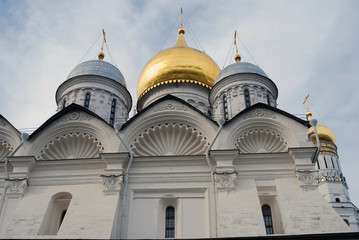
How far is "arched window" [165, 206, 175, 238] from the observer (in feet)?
35.3

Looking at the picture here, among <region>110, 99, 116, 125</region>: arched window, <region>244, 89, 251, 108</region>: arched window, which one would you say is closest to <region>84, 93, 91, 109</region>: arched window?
<region>110, 99, 116, 125</region>: arched window

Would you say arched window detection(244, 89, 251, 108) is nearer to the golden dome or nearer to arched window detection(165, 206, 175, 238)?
arched window detection(165, 206, 175, 238)

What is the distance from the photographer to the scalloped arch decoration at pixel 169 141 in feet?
40.5

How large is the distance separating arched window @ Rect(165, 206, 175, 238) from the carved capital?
3.76m

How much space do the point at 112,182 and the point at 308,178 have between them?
5.58 metres

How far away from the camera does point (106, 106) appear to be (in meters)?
15.9

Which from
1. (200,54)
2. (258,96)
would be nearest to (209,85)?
(200,54)

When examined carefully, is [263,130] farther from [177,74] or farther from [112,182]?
[177,74]

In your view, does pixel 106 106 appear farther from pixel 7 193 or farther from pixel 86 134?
pixel 7 193

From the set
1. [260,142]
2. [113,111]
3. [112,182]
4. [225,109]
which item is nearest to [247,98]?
[225,109]

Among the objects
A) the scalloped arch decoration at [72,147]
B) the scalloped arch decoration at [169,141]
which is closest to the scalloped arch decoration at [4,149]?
the scalloped arch decoration at [72,147]

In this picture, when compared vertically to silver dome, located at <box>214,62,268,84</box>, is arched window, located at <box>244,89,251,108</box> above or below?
below

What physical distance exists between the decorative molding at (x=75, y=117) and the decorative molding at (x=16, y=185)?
2.37 meters

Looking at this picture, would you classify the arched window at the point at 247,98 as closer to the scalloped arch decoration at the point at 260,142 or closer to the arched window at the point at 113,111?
the scalloped arch decoration at the point at 260,142
